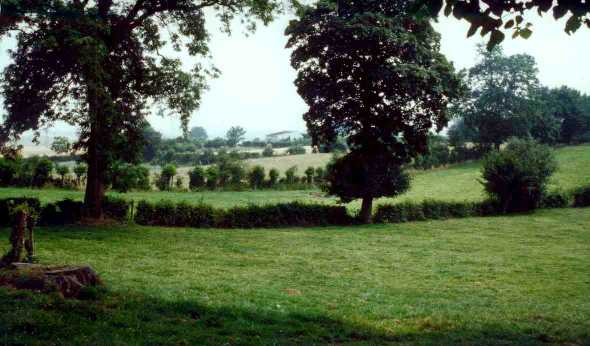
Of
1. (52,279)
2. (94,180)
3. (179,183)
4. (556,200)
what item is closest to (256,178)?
(179,183)

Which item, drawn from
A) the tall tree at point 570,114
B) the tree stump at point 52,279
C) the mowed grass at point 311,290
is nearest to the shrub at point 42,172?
the mowed grass at point 311,290

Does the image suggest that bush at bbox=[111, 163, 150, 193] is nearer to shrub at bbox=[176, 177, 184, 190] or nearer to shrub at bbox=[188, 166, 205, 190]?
shrub at bbox=[176, 177, 184, 190]

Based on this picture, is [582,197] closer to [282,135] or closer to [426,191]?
[426,191]

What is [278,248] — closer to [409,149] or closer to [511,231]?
[409,149]

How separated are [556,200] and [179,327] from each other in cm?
3369

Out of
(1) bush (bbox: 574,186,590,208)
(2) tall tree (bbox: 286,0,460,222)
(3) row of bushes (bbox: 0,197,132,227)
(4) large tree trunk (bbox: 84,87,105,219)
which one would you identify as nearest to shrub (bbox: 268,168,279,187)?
(2) tall tree (bbox: 286,0,460,222)

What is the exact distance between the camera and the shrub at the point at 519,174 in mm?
31172

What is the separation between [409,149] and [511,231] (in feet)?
21.9

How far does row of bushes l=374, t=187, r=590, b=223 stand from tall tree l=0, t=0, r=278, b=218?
1289cm

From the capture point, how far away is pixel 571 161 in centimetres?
5784

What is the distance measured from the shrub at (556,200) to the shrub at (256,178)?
976 inches

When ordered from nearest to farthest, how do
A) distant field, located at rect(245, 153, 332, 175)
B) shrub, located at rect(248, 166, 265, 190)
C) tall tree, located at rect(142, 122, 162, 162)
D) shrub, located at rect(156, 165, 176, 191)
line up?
shrub, located at rect(156, 165, 176, 191), shrub, located at rect(248, 166, 265, 190), distant field, located at rect(245, 153, 332, 175), tall tree, located at rect(142, 122, 162, 162)

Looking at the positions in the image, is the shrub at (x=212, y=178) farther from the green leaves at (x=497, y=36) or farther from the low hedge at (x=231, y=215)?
the green leaves at (x=497, y=36)

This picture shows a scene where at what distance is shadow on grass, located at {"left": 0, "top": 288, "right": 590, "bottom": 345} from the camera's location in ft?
21.9
